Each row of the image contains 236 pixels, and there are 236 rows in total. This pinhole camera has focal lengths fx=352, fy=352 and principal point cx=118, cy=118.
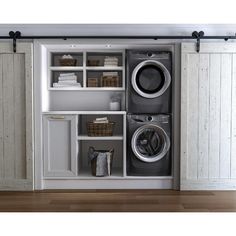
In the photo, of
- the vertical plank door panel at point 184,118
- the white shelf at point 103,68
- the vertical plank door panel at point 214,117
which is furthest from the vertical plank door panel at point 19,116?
the vertical plank door panel at point 214,117

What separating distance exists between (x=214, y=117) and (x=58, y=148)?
1898 millimetres

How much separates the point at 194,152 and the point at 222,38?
1380 mm

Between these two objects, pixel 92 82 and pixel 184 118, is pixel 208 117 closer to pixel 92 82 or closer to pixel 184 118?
pixel 184 118

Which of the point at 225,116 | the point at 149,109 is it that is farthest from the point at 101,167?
the point at 225,116

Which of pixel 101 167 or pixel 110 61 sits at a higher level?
pixel 110 61

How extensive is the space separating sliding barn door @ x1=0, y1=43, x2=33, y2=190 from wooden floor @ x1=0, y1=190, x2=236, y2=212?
230mm

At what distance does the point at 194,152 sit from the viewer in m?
4.17

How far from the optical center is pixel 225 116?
4.16 metres

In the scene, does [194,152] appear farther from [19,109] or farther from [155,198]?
[19,109]

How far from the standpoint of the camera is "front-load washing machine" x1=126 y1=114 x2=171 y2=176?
4.26 meters

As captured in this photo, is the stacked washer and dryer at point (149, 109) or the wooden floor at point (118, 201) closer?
the wooden floor at point (118, 201)

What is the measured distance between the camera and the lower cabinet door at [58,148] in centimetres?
425

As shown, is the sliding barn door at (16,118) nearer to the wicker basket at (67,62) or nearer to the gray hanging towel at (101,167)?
the wicker basket at (67,62)

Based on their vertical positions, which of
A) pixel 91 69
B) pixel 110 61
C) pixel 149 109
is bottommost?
pixel 149 109
